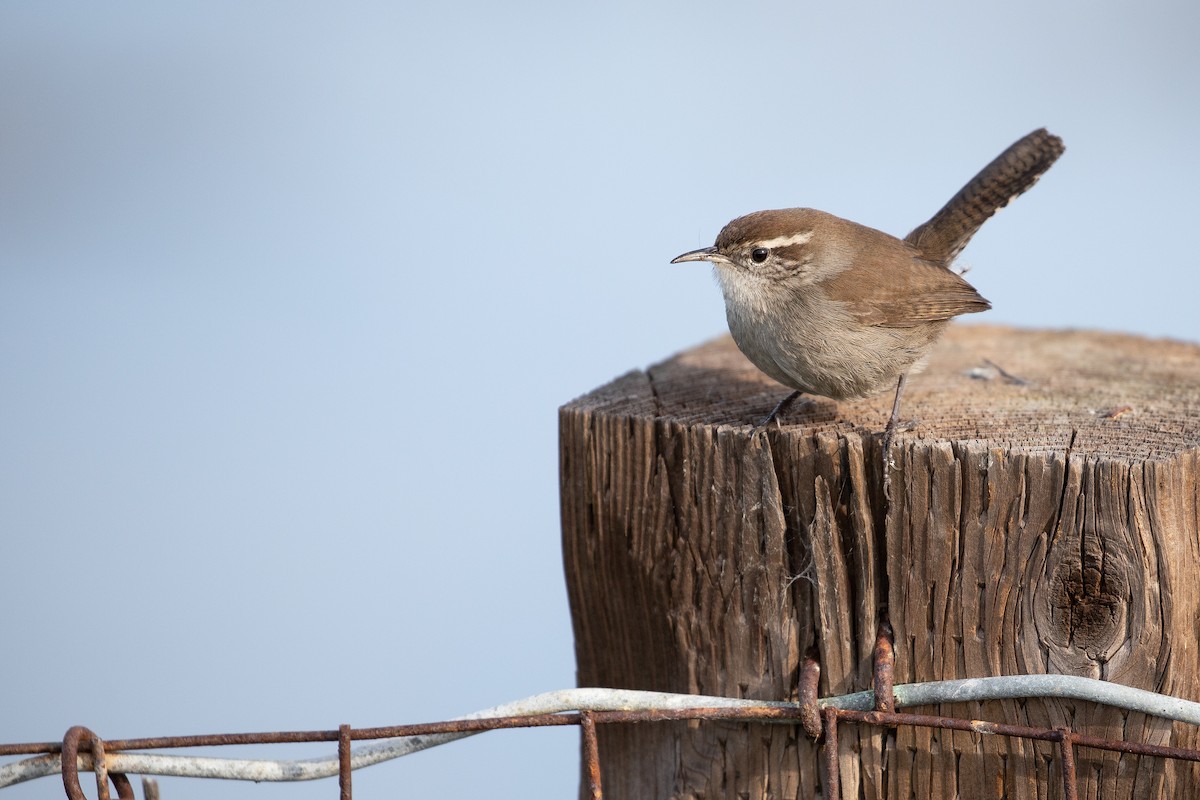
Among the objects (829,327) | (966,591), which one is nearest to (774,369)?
(829,327)

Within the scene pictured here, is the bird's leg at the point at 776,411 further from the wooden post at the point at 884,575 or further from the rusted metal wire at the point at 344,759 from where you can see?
the rusted metal wire at the point at 344,759

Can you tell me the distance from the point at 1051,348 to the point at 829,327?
4.38ft

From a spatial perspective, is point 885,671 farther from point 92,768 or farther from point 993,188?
point 993,188

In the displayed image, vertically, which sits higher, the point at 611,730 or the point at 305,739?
the point at 305,739

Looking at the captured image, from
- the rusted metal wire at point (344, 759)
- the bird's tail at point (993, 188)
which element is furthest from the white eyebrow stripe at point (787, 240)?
the rusted metal wire at point (344, 759)

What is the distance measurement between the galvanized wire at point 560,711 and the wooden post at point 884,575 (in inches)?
2.4

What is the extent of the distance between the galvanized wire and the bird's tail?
2245 millimetres

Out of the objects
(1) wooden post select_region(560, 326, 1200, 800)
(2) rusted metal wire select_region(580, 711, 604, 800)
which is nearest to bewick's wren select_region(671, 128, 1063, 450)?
(1) wooden post select_region(560, 326, 1200, 800)

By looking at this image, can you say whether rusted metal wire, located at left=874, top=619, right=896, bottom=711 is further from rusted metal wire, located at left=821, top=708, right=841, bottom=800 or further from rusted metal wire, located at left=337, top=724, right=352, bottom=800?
rusted metal wire, located at left=337, top=724, right=352, bottom=800

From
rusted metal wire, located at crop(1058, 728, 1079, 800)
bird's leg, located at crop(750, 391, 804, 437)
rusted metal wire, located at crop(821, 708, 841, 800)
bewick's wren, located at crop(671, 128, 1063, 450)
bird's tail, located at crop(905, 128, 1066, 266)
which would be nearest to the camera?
rusted metal wire, located at crop(1058, 728, 1079, 800)

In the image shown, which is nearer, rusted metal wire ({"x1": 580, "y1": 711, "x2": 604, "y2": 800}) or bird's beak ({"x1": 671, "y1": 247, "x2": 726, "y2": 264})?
rusted metal wire ({"x1": 580, "y1": 711, "x2": 604, "y2": 800})

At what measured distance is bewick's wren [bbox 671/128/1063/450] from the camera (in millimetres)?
3455

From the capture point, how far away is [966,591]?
2.40 m

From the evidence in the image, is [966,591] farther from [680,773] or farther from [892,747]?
[680,773]
